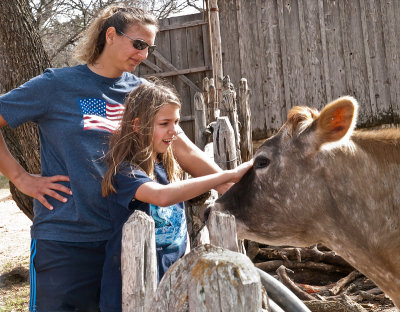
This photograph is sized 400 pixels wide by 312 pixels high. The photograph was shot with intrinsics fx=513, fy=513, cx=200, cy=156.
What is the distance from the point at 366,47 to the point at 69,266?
8.50m

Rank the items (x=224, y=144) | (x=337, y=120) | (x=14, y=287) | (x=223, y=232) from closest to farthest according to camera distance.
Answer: (x=223, y=232) → (x=337, y=120) → (x=224, y=144) → (x=14, y=287)

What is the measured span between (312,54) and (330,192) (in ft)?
24.9

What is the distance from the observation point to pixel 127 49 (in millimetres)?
2854

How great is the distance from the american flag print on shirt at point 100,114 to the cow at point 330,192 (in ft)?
2.45

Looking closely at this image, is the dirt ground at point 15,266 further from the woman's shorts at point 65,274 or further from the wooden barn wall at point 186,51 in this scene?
the wooden barn wall at point 186,51

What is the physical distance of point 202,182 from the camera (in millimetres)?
2525

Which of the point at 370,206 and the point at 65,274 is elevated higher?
the point at 370,206

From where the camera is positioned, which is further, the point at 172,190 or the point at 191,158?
the point at 191,158

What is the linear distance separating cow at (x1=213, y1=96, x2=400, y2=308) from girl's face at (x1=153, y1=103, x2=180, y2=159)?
1.68 feet

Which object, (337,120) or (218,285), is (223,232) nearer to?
(218,285)

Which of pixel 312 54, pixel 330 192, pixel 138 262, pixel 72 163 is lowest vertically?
pixel 138 262

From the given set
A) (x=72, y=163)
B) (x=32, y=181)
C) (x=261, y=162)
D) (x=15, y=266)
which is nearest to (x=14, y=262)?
(x=15, y=266)

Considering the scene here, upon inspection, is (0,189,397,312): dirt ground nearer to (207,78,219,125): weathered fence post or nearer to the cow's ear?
the cow's ear

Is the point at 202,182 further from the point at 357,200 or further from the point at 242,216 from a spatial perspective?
the point at 357,200
